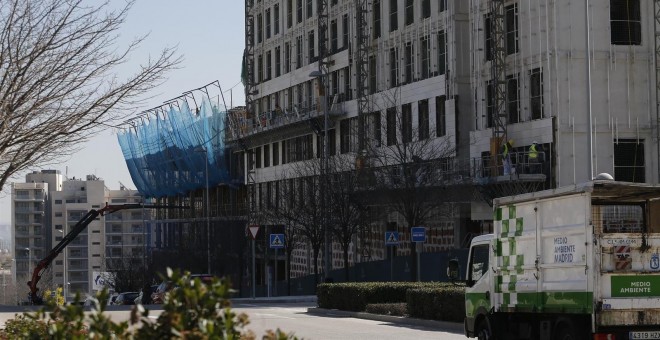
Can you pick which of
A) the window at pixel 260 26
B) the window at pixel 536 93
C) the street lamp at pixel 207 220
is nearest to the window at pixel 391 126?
the window at pixel 536 93

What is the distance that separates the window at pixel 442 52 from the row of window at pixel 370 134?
131cm

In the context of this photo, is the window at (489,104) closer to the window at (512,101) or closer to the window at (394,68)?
the window at (512,101)

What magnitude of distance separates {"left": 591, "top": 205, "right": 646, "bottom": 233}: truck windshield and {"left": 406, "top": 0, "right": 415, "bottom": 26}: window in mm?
45376

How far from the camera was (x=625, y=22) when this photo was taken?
5331cm

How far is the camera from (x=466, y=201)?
57.3m

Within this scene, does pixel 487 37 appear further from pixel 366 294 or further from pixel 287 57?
pixel 287 57

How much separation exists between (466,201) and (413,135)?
3.99 metres

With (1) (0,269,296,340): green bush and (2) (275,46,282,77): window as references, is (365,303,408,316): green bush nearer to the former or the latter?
(1) (0,269,296,340): green bush

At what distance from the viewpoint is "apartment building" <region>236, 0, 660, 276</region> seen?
52438mm

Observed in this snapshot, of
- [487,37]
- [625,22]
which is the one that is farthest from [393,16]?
[625,22]

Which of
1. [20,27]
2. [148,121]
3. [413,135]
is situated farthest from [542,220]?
[148,121]

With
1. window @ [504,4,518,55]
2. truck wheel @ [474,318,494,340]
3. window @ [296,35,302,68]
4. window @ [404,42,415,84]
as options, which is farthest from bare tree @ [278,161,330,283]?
truck wheel @ [474,318,494,340]

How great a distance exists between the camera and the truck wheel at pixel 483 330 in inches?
828

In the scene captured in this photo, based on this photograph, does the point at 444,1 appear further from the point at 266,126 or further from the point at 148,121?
the point at 148,121
